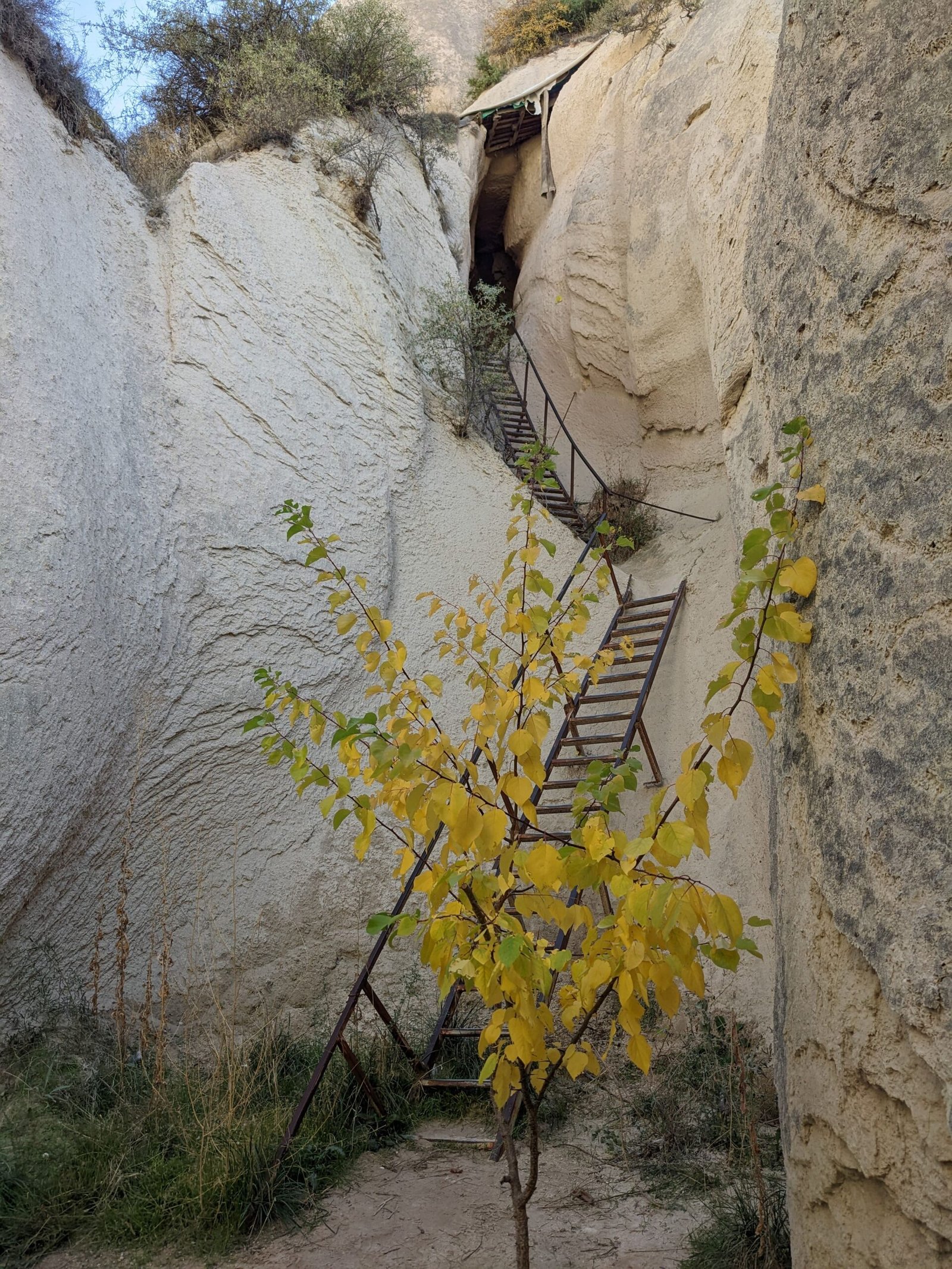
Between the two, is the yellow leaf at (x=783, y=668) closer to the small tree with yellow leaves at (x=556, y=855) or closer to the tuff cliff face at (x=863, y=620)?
the small tree with yellow leaves at (x=556, y=855)

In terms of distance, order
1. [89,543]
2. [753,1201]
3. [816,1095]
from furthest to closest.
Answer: [89,543]
[753,1201]
[816,1095]

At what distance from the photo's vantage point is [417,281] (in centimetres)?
951

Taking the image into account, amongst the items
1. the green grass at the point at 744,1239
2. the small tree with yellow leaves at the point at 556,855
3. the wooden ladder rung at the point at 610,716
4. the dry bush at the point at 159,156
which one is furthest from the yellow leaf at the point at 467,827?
the dry bush at the point at 159,156

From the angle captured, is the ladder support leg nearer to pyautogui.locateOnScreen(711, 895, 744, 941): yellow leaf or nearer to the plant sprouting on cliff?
the plant sprouting on cliff

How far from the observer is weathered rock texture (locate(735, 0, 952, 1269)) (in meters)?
1.79

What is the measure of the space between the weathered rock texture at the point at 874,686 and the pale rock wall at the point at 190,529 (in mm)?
3603

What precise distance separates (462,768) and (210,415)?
431cm

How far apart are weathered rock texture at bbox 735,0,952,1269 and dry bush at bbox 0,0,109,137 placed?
5.95 m

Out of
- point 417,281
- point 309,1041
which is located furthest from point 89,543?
point 417,281

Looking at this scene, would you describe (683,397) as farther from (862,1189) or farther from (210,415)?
(862,1189)

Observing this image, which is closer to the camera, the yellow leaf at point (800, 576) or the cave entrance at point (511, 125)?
the yellow leaf at point (800, 576)

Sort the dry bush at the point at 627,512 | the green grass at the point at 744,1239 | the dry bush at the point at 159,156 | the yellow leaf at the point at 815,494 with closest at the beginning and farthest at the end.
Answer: the yellow leaf at the point at 815,494 → the green grass at the point at 744,1239 → the dry bush at the point at 159,156 → the dry bush at the point at 627,512

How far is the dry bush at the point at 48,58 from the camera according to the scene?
Result: 20.5ft

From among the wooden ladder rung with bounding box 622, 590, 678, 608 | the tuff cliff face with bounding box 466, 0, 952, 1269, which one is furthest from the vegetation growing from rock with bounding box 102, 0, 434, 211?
the tuff cliff face with bounding box 466, 0, 952, 1269
